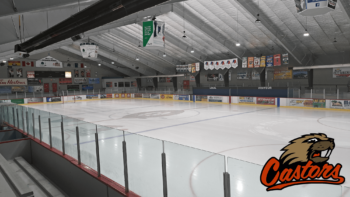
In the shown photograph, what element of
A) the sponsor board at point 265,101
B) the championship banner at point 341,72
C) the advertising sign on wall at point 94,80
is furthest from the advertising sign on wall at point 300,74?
the advertising sign on wall at point 94,80

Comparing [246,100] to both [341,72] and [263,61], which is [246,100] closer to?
[263,61]

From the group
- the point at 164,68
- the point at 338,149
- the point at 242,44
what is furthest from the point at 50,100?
the point at 338,149

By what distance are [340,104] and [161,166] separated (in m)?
19.9

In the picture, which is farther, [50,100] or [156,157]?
[50,100]

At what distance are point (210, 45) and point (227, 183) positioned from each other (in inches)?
1085

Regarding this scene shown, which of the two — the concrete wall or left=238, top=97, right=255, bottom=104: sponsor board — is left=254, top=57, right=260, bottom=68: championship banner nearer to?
Result: left=238, top=97, right=255, bottom=104: sponsor board

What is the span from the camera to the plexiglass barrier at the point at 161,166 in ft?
7.80

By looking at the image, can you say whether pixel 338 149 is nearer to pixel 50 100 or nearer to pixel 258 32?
pixel 258 32

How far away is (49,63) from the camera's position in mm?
40125

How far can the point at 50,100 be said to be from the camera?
105 ft

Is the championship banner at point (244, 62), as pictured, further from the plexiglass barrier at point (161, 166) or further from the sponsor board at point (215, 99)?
the plexiglass barrier at point (161, 166)

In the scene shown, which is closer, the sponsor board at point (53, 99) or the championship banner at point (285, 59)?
the championship banner at point (285, 59)

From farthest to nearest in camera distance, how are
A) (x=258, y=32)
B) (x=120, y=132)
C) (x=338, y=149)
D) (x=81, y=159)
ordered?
1. (x=258, y=32)
2. (x=338, y=149)
3. (x=81, y=159)
4. (x=120, y=132)

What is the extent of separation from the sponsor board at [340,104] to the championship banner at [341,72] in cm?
852
